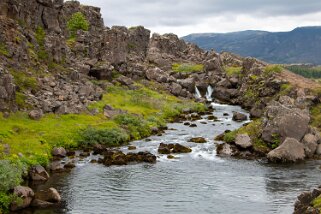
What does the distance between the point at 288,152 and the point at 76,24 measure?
105 metres

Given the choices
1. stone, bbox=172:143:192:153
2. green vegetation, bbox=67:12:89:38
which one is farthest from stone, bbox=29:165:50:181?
green vegetation, bbox=67:12:89:38

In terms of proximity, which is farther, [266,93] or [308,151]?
[266,93]

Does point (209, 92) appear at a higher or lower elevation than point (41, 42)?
lower

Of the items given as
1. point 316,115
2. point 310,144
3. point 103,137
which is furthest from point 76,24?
point 310,144

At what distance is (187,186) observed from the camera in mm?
60375

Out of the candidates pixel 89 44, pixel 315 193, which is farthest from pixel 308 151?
pixel 89 44

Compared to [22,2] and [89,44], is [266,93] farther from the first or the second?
[22,2]

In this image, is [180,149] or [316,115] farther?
[316,115]

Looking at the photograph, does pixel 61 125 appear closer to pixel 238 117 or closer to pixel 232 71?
pixel 238 117

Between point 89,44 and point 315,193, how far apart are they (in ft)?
369

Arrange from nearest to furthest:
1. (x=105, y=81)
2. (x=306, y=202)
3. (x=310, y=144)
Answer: (x=306, y=202), (x=310, y=144), (x=105, y=81)

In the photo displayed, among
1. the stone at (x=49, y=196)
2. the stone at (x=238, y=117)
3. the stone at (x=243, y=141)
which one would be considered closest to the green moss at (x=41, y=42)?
the stone at (x=238, y=117)

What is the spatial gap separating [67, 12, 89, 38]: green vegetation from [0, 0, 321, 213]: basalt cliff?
0.77m

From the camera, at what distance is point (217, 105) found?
492ft
